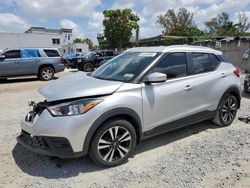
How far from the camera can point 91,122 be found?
3.41 m

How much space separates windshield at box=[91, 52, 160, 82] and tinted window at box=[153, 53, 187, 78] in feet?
0.54

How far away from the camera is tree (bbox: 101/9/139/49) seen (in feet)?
125

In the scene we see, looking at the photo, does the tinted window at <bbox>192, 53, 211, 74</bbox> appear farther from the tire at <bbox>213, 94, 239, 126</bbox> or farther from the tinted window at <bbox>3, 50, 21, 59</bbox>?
the tinted window at <bbox>3, 50, 21, 59</bbox>

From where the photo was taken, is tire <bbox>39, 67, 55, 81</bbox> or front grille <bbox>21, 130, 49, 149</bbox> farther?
tire <bbox>39, 67, 55, 81</bbox>

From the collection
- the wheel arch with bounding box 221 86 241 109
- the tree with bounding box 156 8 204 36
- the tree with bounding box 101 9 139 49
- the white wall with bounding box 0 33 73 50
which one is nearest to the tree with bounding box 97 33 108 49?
the tree with bounding box 101 9 139 49

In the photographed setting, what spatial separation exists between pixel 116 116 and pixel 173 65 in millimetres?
1417

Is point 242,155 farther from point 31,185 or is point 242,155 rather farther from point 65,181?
point 31,185

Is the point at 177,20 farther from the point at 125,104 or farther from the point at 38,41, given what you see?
the point at 125,104

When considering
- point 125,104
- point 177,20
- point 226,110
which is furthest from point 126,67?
point 177,20

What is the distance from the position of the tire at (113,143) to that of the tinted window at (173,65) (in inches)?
41.5

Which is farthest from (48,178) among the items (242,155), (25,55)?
(25,55)

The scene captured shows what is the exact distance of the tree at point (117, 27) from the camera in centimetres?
3809

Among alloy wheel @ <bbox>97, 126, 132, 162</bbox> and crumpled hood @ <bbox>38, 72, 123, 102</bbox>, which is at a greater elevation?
crumpled hood @ <bbox>38, 72, 123, 102</bbox>

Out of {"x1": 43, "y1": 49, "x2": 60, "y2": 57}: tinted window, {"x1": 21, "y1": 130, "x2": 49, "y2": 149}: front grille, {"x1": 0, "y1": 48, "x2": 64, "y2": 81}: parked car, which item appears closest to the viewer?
{"x1": 21, "y1": 130, "x2": 49, "y2": 149}: front grille
